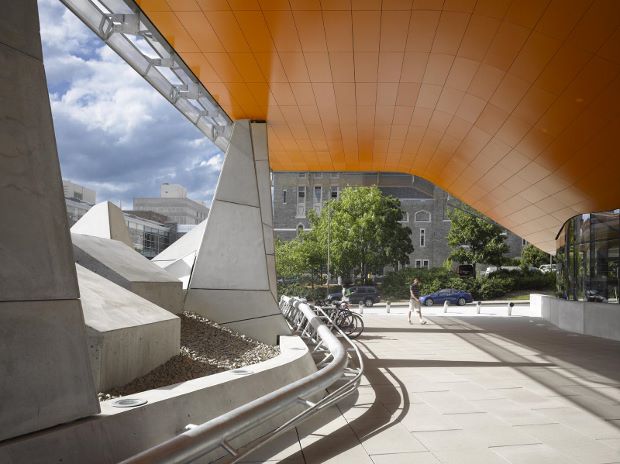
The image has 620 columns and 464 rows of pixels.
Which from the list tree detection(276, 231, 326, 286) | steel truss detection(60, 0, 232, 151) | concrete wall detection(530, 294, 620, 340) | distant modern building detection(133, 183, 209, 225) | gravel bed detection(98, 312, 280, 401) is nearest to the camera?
gravel bed detection(98, 312, 280, 401)

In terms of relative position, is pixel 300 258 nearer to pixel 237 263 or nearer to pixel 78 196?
pixel 78 196

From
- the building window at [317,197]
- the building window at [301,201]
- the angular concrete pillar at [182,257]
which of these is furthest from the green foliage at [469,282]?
the angular concrete pillar at [182,257]

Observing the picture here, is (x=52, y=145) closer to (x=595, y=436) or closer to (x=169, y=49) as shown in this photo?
(x=595, y=436)

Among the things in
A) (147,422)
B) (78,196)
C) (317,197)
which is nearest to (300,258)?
(317,197)

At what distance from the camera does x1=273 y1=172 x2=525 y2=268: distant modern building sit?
7081cm

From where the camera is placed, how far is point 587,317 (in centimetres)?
1820

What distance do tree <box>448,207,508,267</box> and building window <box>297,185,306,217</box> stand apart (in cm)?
2269

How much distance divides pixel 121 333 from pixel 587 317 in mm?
16774

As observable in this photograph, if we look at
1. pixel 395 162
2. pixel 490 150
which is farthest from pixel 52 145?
pixel 395 162

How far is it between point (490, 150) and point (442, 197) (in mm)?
56303

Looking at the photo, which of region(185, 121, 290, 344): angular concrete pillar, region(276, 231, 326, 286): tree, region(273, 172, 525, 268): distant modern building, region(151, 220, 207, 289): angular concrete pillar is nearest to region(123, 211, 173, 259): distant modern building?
region(276, 231, 326, 286): tree

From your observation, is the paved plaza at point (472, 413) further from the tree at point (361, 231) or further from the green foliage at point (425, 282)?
the tree at point (361, 231)

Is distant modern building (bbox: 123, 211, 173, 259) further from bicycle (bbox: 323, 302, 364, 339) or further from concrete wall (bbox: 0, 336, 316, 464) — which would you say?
concrete wall (bbox: 0, 336, 316, 464)

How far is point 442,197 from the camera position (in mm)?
71500
